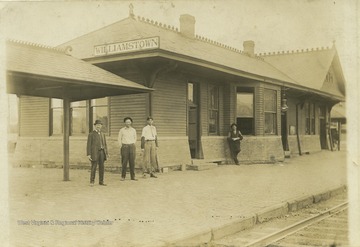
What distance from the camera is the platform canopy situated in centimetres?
716

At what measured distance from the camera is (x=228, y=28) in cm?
994

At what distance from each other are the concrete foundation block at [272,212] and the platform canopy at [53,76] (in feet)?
13.9

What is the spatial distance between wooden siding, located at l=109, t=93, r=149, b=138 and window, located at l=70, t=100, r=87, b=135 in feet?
4.77

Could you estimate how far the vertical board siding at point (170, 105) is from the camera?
12.2 m

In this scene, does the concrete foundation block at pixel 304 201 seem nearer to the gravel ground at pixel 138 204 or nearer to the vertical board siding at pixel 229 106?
the gravel ground at pixel 138 204

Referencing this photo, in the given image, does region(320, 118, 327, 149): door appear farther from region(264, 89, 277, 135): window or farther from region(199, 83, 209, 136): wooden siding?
region(199, 83, 209, 136): wooden siding

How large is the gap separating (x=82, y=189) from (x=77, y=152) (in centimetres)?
499

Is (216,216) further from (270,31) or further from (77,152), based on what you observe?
(77,152)

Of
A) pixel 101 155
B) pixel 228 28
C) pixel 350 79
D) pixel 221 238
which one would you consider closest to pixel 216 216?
pixel 221 238

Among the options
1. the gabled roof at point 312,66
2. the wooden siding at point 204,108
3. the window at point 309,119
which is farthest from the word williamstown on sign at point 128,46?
the gabled roof at point 312,66

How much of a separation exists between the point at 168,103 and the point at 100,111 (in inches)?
90.3

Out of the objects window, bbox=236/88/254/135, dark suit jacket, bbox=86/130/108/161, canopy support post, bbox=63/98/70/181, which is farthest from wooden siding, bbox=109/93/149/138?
window, bbox=236/88/254/135

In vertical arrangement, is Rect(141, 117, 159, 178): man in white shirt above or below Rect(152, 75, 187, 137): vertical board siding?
below

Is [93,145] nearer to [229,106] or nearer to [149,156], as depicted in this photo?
[149,156]
